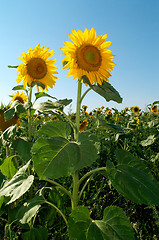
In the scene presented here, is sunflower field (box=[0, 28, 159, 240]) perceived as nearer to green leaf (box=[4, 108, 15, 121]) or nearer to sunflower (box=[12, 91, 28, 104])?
green leaf (box=[4, 108, 15, 121])

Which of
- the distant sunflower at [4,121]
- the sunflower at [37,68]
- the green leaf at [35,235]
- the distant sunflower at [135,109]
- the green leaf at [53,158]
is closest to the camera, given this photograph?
the green leaf at [53,158]

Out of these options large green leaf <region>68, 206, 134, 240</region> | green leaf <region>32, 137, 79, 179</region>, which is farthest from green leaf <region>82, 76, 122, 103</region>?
large green leaf <region>68, 206, 134, 240</region>

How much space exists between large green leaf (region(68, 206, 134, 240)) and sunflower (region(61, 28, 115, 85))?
2.46 feet

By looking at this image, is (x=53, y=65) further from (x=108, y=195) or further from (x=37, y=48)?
(x=108, y=195)

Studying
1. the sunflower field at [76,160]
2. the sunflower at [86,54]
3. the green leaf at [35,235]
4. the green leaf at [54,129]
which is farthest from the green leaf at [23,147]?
the sunflower at [86,54]

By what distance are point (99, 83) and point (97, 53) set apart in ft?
0.65

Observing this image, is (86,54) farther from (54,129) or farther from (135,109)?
(135,109)

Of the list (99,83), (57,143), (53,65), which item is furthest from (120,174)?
(53,65)

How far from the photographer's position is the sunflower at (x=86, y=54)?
1.35 metres

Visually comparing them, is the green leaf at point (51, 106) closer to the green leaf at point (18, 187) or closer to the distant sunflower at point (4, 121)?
the green leaf at point (18, 187)

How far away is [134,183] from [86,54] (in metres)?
0.79

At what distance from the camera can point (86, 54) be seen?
1.34 meters

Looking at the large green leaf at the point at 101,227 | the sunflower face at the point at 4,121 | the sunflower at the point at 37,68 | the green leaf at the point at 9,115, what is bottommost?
the large green leaf at the point at 101,227

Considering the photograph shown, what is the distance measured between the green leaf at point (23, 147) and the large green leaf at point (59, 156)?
716mm
